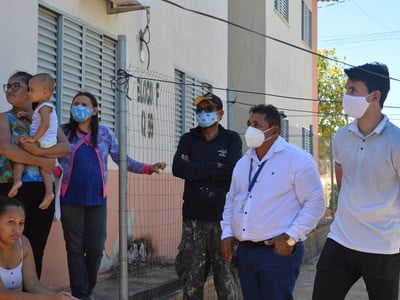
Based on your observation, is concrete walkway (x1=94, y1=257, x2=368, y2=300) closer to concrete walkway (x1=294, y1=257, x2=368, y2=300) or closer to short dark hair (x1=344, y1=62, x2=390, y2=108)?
concrete walkway (x1=294, y1=257, x2=368, y2=300)

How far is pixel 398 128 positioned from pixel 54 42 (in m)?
3.69

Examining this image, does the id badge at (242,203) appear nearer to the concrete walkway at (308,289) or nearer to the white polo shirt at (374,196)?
the white polo shirt at (374,196)

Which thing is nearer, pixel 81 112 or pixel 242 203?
pixel 242 203

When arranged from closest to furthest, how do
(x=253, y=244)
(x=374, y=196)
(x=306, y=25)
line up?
1. (x=374, y=196)
2. (x=253, y=244)
3. (x=306, y=25)

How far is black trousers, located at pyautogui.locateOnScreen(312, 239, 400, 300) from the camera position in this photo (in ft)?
13.2

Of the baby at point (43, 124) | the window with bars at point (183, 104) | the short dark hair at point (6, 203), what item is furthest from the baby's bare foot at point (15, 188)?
the window with bars at point (183, 104)

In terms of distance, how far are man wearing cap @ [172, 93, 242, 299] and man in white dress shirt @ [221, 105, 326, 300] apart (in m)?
0.94

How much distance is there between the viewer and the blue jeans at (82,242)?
4.89m

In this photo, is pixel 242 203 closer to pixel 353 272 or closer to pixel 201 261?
pixel 353 272

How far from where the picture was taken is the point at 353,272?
4.16m

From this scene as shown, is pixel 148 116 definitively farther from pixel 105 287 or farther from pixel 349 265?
pixel 349 265

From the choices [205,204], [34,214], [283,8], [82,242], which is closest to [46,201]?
[34,214]

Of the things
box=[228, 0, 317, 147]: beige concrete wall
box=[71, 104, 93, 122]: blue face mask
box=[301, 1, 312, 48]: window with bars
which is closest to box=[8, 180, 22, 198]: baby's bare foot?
box=[71, 104, 93, 122]: blue face mask

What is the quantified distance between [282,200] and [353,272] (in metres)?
0.65
